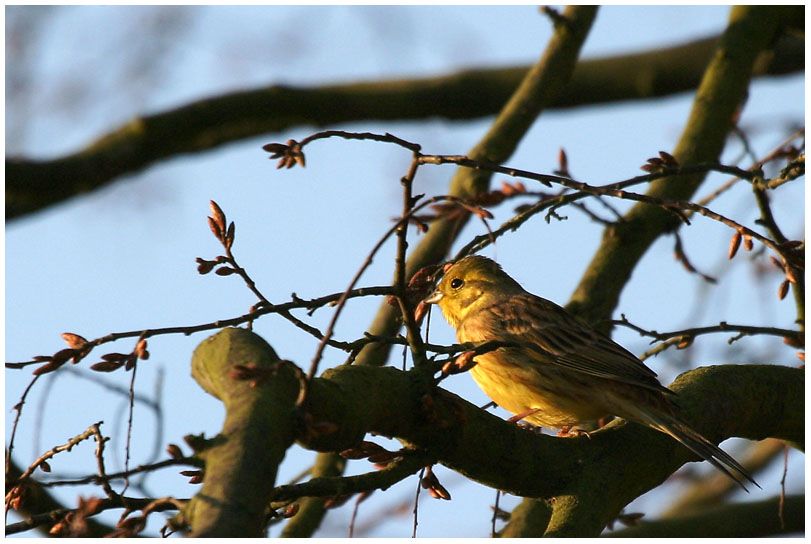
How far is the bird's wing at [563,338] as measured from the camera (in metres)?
5.54

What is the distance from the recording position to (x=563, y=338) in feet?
19.3

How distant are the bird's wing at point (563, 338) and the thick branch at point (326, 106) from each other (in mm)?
2903

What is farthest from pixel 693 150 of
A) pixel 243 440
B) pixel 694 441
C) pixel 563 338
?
pixel 243 440

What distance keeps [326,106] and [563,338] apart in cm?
369

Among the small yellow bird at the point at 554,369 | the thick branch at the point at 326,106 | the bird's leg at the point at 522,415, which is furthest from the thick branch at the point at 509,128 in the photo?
the thick branch at the point at 326,106

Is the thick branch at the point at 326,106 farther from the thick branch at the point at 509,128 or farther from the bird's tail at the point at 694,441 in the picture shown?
the bird's tail at the point at 694,441

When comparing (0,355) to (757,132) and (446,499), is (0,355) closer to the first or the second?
(446,499)

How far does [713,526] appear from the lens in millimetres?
7250

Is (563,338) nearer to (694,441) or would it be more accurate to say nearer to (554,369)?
(554,369)

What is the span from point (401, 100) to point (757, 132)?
285 centimetres

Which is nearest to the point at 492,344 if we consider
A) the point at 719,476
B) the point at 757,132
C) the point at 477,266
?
the point at 477,266

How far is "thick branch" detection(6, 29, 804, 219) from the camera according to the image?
328 inches

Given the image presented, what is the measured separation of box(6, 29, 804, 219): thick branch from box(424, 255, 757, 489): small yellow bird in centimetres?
284

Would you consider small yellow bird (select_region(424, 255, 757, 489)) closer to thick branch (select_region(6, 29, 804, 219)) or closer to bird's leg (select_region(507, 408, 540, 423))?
bird's leg (select_region(507, 408, 540, 423))
